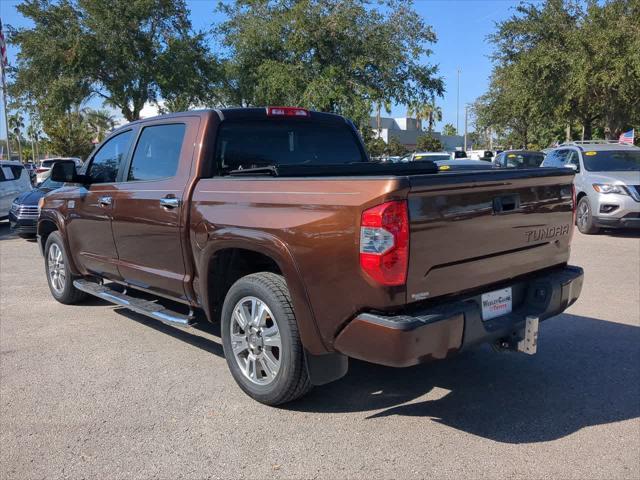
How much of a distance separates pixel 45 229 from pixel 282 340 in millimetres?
4459

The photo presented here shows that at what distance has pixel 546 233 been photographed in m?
3.95

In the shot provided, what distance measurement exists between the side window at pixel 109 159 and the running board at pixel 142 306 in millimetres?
1048

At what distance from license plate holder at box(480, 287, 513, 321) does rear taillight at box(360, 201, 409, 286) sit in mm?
714

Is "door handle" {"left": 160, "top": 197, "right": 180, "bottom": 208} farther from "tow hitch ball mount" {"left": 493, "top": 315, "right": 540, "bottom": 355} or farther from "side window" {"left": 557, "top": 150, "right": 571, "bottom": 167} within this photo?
"side window" {"left": 557, "top": 150, "right": 571, "bottom": 167}

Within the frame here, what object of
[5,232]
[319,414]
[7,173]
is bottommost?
[5,232]

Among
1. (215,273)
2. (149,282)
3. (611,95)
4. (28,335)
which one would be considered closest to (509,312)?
(215,273)

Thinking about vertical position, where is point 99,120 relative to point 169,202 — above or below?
above

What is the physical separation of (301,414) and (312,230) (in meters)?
1.30

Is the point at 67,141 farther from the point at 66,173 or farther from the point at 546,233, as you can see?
the point at 546,233

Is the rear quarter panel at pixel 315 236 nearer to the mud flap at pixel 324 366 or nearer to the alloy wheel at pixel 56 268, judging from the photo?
the mud flap at pixel 324 366

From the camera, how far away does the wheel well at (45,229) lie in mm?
6711

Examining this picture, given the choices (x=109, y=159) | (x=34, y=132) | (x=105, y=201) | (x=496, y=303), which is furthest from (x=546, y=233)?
(x=34, y=132)

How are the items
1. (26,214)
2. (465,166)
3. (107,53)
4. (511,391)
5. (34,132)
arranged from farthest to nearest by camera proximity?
(34,132) < (107,53) < (26,214) < (465,166) < (511,391)

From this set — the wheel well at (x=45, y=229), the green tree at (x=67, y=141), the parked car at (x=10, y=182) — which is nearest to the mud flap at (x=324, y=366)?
the wheel well at (x=45, y=229)
